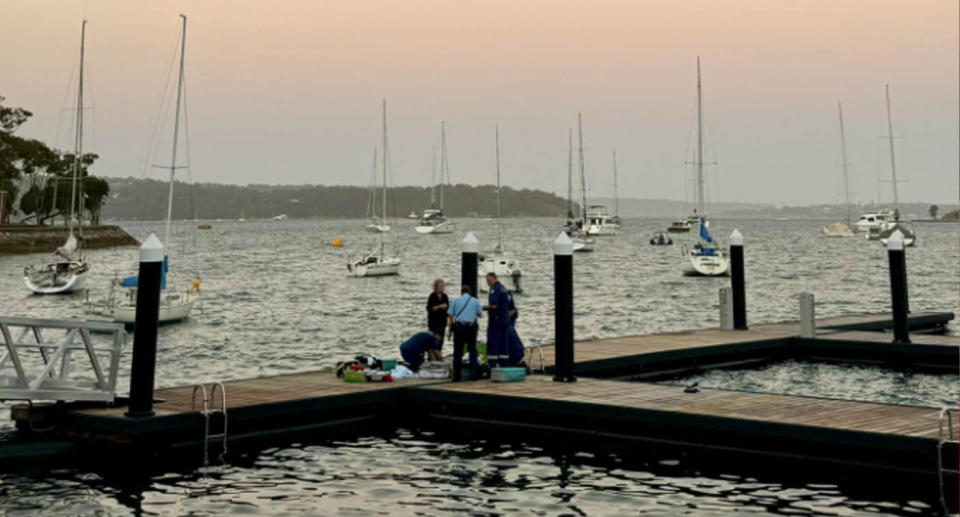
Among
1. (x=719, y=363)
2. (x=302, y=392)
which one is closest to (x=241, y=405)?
(x=302, y=392)

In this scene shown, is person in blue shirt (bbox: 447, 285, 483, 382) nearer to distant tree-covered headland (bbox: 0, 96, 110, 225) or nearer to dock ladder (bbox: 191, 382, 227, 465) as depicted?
dock ladder (bbox: 191, 382, 227, 465)

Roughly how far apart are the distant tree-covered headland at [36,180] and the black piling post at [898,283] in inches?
4286

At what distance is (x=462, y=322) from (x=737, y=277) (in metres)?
12.5

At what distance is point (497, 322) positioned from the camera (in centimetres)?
1997

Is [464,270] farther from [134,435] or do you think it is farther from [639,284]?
[639,284]

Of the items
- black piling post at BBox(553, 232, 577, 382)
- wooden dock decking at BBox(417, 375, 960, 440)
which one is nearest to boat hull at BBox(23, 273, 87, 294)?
wooden dock decking at BBox(417, 375, 960, 440)

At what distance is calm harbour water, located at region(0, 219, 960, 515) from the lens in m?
14.3

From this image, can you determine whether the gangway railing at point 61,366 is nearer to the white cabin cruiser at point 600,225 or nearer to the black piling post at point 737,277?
the black piling post at point 737,277

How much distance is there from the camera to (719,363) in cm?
2723

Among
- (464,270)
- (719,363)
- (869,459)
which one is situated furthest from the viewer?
(719,363)

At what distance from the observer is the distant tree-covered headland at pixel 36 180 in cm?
13112

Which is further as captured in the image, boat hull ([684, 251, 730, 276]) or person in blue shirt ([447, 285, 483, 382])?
boat hull ([684, 251, 730, 276])

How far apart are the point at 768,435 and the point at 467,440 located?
4920 millimetres

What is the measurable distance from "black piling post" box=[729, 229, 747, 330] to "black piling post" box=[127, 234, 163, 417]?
658 inches
